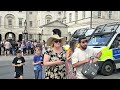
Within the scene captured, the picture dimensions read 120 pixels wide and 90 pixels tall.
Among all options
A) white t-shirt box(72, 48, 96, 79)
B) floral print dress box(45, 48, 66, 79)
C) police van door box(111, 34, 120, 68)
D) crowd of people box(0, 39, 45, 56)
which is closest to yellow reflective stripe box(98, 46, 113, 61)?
police van door box(111, 34, 120, 68)

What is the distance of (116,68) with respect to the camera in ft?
40.7

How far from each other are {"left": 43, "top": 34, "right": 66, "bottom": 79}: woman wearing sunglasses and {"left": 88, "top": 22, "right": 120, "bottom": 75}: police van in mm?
7037

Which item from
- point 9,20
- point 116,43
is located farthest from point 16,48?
point 9,20

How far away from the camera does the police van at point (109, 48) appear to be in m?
11.8

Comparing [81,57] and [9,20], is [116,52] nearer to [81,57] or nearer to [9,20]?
[81,57]

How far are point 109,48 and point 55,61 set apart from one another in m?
7.96

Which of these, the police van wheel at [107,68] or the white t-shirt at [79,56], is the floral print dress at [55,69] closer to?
the white t-shirt at [79,56]

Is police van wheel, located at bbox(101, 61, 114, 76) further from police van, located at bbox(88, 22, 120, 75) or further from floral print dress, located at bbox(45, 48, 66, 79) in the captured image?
floral print dress, located at bbox(45, 48, 66, 79)

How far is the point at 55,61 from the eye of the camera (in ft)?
14.4

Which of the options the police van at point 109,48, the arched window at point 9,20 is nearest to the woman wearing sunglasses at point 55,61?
the police van at point 109,48
